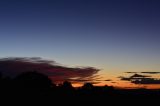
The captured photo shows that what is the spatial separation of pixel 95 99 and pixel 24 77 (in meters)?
27.7

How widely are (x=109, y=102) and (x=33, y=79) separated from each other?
94.3 feet

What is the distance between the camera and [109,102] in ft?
339

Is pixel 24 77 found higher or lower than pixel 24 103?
higher

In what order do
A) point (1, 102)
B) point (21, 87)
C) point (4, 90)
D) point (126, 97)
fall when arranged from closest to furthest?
point (1, 102), point (4, 90), point (21, 87), point (126, 97)

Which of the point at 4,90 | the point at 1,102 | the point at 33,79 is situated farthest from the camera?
the point at 33,79

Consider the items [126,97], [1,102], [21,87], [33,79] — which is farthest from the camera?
[33,79]

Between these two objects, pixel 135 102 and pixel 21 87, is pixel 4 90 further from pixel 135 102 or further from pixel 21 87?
pixel 135 102

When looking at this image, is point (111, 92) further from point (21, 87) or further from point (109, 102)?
point (21, 87)

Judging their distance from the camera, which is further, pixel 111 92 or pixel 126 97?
pixel 111 92

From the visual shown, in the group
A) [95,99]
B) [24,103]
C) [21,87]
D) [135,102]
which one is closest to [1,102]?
[24,103]

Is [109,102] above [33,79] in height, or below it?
below

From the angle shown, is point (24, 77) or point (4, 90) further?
point (24, 77)

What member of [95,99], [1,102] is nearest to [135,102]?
[95,99]

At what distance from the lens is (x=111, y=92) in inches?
4702
